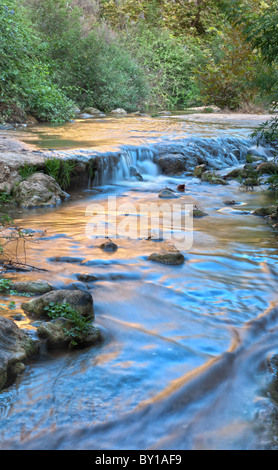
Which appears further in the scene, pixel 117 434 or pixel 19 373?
pixel 19 373

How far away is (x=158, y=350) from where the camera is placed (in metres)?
2.81

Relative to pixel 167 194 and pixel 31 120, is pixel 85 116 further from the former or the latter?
pixel 167 194

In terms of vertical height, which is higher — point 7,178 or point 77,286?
point 7,178

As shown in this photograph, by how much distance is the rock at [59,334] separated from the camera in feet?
8.98

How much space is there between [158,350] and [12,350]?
34.1 inches

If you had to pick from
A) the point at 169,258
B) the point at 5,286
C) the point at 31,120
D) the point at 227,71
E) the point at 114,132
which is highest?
the point at 227,71

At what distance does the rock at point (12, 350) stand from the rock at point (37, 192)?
3.93 metres

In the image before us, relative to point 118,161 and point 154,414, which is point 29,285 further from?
point 118,161

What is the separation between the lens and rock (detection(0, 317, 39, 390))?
2.38 metres

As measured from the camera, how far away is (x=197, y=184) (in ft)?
28.1

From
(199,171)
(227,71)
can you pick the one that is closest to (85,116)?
(227,71)

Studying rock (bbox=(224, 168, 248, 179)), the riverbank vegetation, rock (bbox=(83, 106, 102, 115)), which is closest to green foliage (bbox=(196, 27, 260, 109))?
the riverbank vegetation

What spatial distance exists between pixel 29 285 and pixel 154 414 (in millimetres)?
1475
